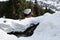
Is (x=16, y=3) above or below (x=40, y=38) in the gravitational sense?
below

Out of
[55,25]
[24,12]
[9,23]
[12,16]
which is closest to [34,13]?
[24,12]

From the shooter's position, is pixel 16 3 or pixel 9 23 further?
pixel 16 3

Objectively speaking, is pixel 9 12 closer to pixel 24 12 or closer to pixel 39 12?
pixel 24 12

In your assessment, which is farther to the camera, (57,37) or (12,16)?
(12,16)

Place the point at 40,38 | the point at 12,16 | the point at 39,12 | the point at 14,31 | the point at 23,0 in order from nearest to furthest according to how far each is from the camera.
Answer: the point at 40,38
the point at 14,31
the point at 12,16
the point at 23,0
the point at 39,12

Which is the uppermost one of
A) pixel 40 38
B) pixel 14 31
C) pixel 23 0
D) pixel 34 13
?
pixel 40 38

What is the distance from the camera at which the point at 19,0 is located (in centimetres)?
2084

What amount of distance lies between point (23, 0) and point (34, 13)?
273 cm

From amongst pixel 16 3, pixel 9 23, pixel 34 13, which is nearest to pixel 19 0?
pixel 16 3

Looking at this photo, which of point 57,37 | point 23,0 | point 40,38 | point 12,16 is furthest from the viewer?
point 23,0

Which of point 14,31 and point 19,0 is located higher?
point 14,31

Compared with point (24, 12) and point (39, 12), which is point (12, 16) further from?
point (39, 12)

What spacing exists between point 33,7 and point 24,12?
3.11m

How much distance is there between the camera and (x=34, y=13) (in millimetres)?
23688
